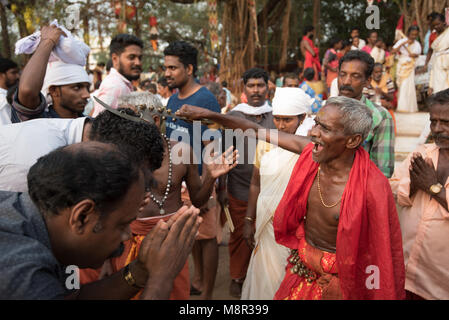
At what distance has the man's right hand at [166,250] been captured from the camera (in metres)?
1.33

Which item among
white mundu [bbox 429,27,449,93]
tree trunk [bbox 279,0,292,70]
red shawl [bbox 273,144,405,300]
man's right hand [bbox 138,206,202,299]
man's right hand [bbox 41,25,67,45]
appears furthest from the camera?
tree trunk [bbox 279,0,292,70]

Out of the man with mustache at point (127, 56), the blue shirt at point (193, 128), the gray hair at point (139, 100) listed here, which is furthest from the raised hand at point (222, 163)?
the man with mustache at point (127, 56)

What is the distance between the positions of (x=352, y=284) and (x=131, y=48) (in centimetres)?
330

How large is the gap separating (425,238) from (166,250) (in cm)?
203

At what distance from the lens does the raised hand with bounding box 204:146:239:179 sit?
265cm

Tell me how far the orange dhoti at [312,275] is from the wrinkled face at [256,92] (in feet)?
7.04

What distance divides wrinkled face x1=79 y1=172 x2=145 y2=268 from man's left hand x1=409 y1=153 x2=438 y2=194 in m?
1.98

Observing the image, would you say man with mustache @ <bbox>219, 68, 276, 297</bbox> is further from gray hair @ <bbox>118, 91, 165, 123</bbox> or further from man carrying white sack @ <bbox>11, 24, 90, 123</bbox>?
man carrying white sack @ <bbox>11, 24, 90, 123</bbox>

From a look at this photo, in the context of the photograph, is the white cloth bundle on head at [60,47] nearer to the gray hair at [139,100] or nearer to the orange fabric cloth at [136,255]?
the gray hair at [139,100]

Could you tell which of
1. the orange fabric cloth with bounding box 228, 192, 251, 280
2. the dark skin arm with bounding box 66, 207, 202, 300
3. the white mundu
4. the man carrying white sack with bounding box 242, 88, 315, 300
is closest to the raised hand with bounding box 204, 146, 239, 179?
the man carrying white sack with bounding box 242, 88, 315, 300

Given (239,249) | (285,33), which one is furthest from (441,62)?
(239,249)

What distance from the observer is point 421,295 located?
2.60 m
